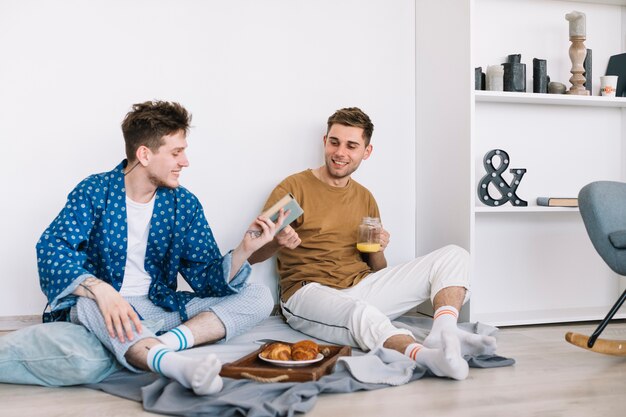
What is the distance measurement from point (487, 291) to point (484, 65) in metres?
1.10

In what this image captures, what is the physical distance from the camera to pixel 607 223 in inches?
99.3

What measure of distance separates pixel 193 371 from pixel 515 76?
215 centimetres

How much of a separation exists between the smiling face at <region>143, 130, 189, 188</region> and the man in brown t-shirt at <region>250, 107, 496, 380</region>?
0.44 meters

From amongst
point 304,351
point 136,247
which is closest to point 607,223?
point 304,351

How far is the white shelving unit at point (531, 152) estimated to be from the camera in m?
3.30

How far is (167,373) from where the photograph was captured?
1.88 metres

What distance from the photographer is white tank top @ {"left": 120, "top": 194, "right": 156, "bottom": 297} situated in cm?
241

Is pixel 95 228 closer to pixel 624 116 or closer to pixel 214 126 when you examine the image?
pixel 214 126

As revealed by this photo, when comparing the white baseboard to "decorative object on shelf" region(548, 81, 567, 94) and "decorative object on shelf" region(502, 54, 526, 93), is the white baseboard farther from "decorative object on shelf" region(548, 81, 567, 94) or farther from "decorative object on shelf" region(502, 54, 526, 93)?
"decorative object on shelf" region(548, 81, 567, 94)

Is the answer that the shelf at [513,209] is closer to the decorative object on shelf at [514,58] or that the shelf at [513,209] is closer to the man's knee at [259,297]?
the decorative object on shelf at [514,58]

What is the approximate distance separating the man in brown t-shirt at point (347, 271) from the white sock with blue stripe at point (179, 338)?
0.50 metres

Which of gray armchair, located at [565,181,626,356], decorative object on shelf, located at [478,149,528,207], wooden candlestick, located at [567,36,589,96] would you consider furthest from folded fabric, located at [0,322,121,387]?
wooden candlestick, located at [567,36,589,96]

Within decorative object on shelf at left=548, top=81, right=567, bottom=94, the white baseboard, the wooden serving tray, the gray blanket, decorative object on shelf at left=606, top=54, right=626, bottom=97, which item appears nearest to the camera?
the gray blanket

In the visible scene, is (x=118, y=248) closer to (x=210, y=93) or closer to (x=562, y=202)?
(x=210, y=93)
